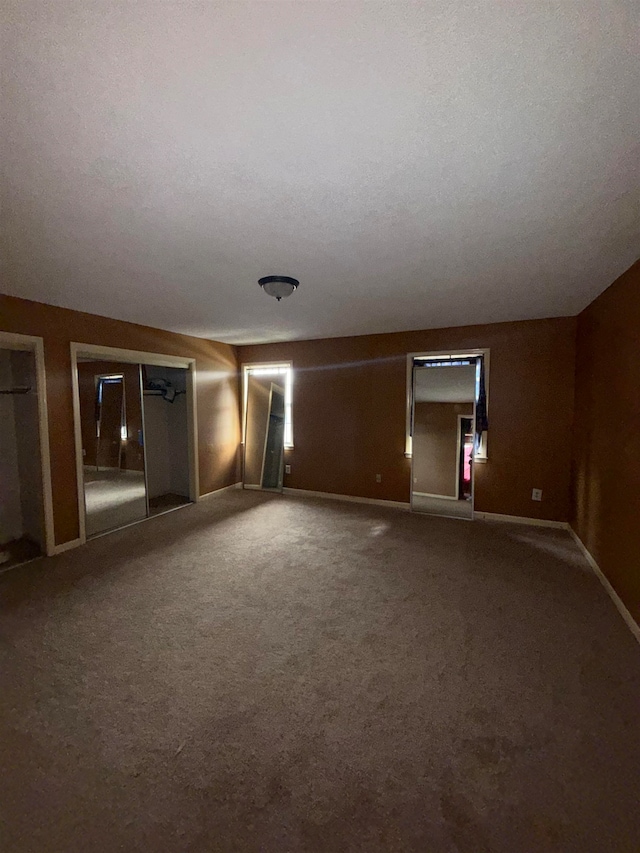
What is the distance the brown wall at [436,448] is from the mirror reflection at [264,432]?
2.14m

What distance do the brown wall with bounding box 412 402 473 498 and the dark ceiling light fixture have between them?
9.03ft

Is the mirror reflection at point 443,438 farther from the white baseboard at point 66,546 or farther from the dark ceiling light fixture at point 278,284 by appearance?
the white baseboard at point 66,546

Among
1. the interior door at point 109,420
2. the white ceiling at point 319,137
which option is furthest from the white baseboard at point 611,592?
the interior door at point 109,420

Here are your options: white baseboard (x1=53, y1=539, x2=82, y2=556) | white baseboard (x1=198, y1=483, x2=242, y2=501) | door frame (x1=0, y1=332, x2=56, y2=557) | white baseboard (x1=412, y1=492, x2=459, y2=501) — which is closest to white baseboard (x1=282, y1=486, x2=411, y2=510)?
white baseboard (x1=412, y1=492, x2=459, y2=501)

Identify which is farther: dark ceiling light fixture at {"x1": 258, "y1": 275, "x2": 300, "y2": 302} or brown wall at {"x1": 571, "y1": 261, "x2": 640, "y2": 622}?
dark ceiling light fixture at {"x1": 258, "y1": 275, "x2": 300, "y2": 302}

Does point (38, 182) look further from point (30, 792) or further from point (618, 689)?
point (618, 689)

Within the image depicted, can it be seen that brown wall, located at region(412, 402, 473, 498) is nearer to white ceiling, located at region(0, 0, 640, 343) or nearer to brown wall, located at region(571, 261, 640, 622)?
brown wall, located at region(571, 261, 640, 622)

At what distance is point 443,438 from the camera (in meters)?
4.86

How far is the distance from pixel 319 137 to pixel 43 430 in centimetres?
359

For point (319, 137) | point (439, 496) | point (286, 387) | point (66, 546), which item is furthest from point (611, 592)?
point (66, 546)

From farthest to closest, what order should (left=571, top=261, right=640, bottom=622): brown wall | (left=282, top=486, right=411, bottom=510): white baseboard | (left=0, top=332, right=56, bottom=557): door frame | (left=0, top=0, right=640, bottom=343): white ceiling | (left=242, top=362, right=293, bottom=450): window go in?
(left=242, top=362, right=293, bottom=450): window → (left=282, top=486, right=411, bottom=510): white baseboard → (left=0, top=332, right=56, bottom=557): door frame → (left=571, top=261, right=640, bottom=622): brown wall → (left=0, top=0, right=640, bottom=343): white ceiling

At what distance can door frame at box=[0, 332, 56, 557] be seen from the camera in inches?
136

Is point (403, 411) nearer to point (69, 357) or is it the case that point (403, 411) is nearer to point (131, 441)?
point (131, 441)

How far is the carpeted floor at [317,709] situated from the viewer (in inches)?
52.3
